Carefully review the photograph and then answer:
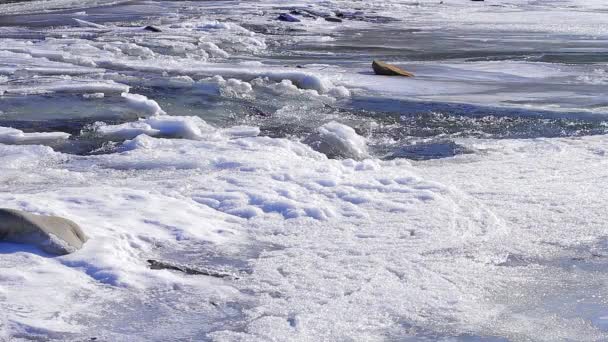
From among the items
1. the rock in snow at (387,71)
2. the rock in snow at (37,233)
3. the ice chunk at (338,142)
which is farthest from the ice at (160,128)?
the rock in snow at (387,71)

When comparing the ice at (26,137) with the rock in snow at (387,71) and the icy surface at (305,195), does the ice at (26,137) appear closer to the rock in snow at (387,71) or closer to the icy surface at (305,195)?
the icy surface at (305,195)

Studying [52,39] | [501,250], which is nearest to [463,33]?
[52,39]

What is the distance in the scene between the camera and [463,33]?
82.5 ft

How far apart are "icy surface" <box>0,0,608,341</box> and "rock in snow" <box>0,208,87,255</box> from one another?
0.10 m

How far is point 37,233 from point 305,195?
256 centimetres

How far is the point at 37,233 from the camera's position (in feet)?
19.9

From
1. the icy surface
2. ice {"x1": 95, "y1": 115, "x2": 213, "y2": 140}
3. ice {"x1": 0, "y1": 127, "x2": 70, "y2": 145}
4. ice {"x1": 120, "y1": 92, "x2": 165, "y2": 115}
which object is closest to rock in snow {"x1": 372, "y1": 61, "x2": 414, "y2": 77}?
the icy surface

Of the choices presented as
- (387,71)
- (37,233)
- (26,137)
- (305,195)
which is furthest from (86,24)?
(37,233)

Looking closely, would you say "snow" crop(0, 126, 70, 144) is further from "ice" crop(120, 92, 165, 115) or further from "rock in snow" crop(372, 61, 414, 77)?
"rock in snow" crop(372, 61, 414, 77)

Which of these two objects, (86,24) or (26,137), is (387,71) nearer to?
(26,137)

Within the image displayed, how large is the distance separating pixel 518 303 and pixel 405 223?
5.66 ft

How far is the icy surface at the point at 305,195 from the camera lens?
540cm

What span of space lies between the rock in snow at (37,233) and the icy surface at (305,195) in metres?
0.10

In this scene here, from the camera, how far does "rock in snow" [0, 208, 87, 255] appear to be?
6000 mm
